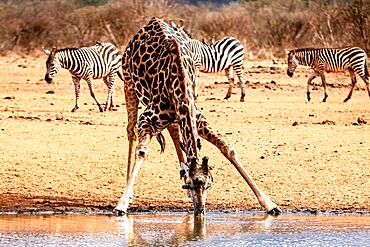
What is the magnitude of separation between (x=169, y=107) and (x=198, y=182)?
123 centimetres

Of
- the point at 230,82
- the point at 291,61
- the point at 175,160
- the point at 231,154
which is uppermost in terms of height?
the point at 291,61

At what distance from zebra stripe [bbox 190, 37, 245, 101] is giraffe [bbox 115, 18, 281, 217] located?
1014 centimetres

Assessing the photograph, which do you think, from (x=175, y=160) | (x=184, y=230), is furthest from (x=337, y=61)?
(x=184, y=230)

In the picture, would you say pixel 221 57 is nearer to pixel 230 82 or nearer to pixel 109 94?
pixel 230 82

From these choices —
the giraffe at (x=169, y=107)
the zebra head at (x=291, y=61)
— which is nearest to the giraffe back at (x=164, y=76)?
the giraffe at (x=169, y=107)

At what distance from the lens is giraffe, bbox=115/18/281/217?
8.56m

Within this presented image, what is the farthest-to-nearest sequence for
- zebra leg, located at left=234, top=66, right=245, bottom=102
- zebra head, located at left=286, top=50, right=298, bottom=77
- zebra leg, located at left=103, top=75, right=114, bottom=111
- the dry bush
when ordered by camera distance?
the dry bush < zebra head, located at left=286, top=50, right=298, bottom=77 < zebra leg, located at left=234, top=66, right=245, bottom=102 < zebra leg, located at left=103, top=75, right=114, bottom=111

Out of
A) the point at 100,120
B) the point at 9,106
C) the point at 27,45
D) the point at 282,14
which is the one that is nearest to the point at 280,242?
the point at 100,120

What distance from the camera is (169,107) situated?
9.38 metres

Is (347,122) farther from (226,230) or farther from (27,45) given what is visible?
(27,45)

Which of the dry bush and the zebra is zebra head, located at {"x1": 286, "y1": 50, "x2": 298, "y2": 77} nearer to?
the zebra

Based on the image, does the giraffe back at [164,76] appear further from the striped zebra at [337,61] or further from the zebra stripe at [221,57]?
the striped zebra at [337,61]

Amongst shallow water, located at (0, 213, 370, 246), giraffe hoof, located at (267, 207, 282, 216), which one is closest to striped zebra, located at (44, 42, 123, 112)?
giraffe hoof, located at (267, 207, 282, 216)

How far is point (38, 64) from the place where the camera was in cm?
2656
